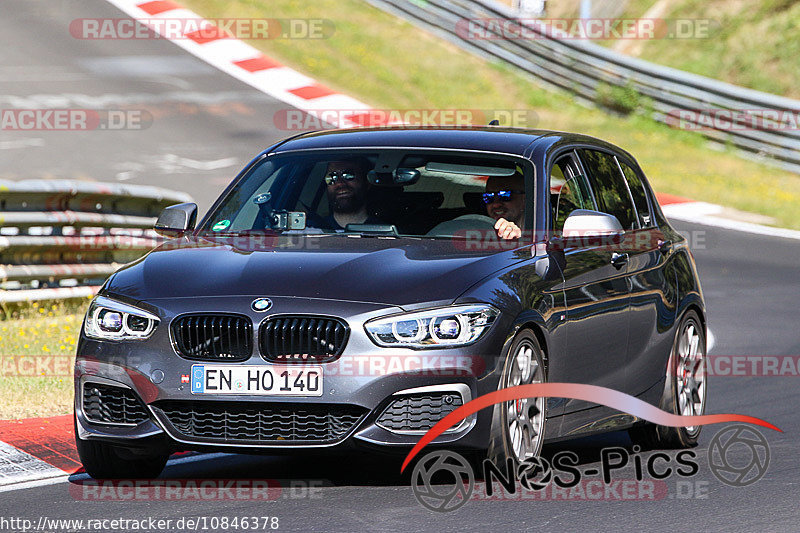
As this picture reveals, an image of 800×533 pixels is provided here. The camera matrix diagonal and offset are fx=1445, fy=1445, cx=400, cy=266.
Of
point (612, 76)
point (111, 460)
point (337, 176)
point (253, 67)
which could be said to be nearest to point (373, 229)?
point (337, 176)

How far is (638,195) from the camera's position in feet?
28.5

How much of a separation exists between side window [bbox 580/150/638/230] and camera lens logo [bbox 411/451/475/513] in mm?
2045

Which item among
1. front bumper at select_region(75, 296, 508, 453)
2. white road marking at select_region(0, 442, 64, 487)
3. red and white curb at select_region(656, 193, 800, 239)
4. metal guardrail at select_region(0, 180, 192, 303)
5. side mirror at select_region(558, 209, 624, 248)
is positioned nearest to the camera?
front bumper at select_region(75, 296, 508, 453)

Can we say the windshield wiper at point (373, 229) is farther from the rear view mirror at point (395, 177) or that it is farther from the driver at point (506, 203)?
the driver at point (506, 203)

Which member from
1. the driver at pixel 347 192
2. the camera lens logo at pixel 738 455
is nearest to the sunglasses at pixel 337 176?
the driver at pixel 347 192

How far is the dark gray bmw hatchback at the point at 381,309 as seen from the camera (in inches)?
243

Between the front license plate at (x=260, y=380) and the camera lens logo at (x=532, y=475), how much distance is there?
1154 millimetres

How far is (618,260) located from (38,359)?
4.43 m

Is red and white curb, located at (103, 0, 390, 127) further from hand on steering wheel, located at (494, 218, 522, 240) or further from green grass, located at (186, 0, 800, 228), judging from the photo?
hand on steering wheel, located at (494, 218, 522, 240)

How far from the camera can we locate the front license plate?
20.1ft

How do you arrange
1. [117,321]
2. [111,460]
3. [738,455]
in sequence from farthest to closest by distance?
[738,455]
[111,460]
[117,321]

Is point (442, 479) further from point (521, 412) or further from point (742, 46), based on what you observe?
point (742, 46)

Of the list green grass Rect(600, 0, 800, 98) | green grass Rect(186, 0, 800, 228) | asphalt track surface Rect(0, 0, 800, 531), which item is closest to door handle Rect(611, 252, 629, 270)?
asphalt track surface Rect(0, 0, 800, 531)

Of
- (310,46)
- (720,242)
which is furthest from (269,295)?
(310,46)
